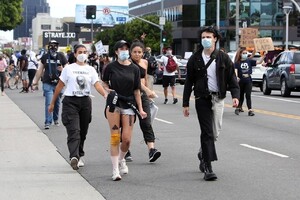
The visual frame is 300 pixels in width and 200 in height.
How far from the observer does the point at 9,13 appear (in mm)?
55562

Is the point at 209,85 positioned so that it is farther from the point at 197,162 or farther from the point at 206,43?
the point at 197,162

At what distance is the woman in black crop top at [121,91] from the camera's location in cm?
913

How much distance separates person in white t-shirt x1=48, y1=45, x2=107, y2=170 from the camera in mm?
9805

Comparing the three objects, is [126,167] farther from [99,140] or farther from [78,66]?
[99,140]

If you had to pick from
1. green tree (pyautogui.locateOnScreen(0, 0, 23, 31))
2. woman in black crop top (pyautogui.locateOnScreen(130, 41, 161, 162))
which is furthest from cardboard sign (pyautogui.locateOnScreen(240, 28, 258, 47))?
woman in black crop top (pyautogui.locateOnScreen(130, 41, 161, 162))

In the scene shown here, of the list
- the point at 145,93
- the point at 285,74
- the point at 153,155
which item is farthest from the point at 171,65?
the point at 145,93

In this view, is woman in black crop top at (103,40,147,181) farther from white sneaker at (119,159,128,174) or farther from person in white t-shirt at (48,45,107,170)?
person in white t-shirt at (48,45,107,170)

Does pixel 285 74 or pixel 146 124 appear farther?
pixel 285 74

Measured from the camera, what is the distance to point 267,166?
1016 centimetres

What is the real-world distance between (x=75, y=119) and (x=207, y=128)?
80.0 inches

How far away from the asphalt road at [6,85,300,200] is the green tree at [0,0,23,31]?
3841 cm

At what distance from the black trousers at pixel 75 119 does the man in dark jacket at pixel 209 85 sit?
5.88 feet

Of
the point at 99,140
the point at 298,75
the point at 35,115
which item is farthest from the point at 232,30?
the point at 99,140

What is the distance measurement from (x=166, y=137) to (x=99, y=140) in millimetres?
1370
